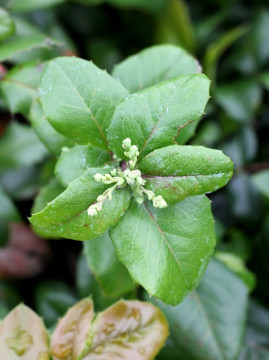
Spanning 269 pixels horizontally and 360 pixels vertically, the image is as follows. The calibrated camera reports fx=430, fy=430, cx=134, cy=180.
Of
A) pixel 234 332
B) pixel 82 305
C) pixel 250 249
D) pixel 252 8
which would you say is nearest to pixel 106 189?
pixel 82 305

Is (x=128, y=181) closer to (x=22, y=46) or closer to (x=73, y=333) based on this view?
Answer: (x=73, y=333)

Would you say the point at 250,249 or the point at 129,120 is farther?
the point at 250,249

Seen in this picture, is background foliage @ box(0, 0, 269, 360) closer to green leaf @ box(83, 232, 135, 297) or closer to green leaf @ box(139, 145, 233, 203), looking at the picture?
green leaf @ box(83, 232, 135, 297)

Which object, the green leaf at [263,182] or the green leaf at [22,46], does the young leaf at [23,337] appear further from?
the green leaf at [263,182]

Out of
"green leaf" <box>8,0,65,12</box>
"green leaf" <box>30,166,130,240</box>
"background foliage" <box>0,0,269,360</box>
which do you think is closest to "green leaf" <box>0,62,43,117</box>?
"background foliage" <box>0,0,269,360</box>

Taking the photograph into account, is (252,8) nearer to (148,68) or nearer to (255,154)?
(255,154)

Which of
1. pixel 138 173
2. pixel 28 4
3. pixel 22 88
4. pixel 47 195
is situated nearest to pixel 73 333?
pixel 47 195

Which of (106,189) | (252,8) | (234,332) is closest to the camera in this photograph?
(106,189)
